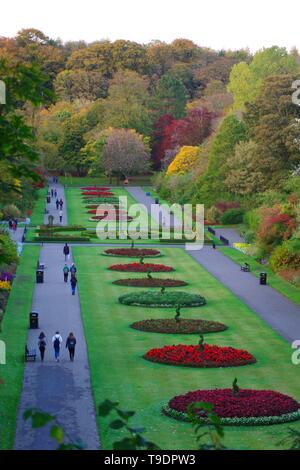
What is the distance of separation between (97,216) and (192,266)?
27.7 metres

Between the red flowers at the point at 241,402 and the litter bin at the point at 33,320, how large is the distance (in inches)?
406

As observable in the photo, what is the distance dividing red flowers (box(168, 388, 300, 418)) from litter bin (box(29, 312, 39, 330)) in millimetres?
10308

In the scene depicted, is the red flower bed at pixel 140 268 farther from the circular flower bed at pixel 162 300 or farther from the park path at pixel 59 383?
the circular flower bed at pixel 162 300

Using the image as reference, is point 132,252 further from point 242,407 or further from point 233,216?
point 242,407

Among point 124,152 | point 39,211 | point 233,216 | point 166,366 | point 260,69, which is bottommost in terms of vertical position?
point 166,366

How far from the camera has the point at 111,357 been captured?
97.1 ft

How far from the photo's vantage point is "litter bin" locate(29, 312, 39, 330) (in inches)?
1321

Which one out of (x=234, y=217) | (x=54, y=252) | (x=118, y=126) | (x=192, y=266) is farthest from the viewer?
(x=118, y=126)

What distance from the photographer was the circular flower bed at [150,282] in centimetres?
4500

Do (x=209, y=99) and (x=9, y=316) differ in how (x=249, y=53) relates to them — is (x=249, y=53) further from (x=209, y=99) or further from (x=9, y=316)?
(x=9, y=316)

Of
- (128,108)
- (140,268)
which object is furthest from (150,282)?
(128,108)

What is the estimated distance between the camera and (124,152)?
349 feet

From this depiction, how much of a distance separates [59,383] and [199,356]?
4.97 meters

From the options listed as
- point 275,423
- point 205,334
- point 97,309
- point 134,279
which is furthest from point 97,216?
point 275,423
